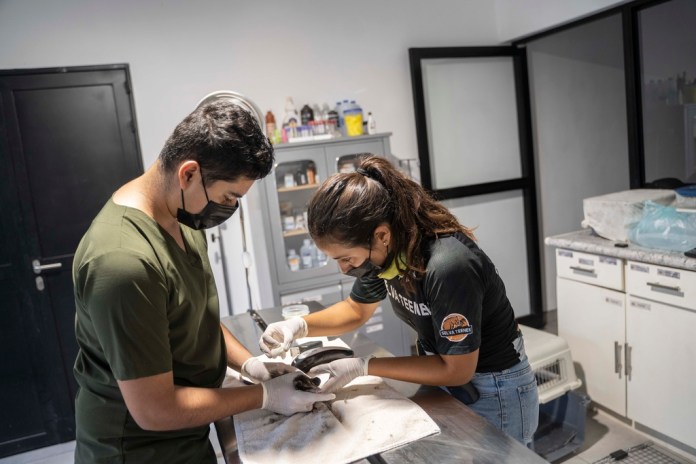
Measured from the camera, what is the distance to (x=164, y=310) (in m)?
1.00

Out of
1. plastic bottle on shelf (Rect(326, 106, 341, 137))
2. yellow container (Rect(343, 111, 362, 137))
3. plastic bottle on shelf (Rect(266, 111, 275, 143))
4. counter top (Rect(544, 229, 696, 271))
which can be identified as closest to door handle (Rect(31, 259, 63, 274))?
plastic bottle on shelf (Rect(266, 111, 275, 143))

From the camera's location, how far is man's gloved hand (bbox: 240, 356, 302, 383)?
1341 mm

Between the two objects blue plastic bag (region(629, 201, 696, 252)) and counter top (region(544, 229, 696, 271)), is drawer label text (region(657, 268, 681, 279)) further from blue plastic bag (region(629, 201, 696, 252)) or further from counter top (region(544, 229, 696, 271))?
blue plastic bag (region(629, 201, 696, 252))

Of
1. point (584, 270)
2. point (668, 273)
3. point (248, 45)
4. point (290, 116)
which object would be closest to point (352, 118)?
point (290, 116)

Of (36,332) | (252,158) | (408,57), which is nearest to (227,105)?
(252,158)

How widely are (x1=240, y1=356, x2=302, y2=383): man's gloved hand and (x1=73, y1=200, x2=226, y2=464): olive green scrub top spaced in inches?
3.6

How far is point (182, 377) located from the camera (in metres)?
1.14

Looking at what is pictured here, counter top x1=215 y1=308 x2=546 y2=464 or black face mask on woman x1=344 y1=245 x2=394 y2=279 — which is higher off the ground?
black face mask on woman x1=344 y1=245 x2=394 y2=279

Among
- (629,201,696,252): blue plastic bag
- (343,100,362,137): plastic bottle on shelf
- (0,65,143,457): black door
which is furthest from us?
(343,100,362,137): plastic bottle on shelf

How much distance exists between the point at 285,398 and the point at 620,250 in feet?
6.43

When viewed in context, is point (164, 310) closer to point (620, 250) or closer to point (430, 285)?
point (430, 285)

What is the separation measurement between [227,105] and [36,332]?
8.11 feet

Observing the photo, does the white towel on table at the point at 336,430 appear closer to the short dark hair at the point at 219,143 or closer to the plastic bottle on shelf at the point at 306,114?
the short dark hair at the point at 219,143

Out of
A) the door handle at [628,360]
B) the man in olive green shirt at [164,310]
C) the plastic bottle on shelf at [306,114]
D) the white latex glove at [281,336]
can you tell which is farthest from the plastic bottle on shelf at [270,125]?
the door handle at [628,360]
